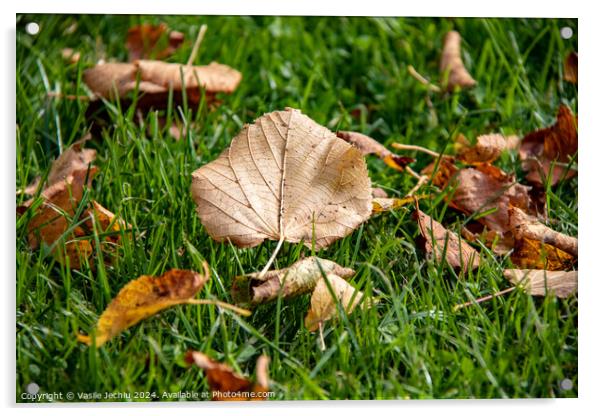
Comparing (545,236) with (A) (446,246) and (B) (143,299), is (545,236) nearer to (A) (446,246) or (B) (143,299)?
(A) (446,246)

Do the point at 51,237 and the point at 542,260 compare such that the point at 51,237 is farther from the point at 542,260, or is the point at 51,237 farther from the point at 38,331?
the point at 542,260

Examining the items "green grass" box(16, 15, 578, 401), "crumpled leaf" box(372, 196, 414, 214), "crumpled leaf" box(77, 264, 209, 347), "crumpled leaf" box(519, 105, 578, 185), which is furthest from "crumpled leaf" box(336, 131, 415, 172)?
"crumpled leaf" box(77, 264, 209, 347)

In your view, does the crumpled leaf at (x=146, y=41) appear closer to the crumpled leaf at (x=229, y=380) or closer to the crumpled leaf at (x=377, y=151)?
the crumpled leaf at (x=377, y=151)

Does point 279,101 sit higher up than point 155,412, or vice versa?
point 279,101

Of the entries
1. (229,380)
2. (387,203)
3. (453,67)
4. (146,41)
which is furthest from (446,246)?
(146,41)

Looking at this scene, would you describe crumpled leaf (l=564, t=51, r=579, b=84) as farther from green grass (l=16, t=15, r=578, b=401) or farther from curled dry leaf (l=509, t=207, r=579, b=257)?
curled dry leaf (l=509, t=207, r=579, b=257)

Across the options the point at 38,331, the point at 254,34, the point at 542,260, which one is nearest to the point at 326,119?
the point at 254,34
